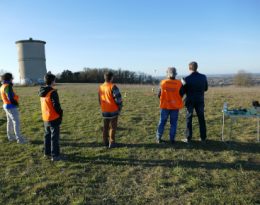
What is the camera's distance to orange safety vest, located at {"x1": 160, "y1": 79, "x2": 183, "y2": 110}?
730 cm

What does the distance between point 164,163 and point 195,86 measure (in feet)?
7.74

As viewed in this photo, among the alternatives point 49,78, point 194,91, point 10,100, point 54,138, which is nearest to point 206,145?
point 194,91

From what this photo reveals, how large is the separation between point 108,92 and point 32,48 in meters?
36.5

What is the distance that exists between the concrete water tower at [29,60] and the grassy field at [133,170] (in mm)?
32722

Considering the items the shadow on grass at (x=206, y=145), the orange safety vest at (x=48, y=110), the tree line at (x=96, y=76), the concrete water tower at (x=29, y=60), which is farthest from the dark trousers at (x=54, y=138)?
the tree line at (x=96, y=76)

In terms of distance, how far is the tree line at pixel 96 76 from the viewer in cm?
5194

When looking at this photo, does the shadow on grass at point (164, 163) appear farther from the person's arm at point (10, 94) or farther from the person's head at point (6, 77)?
the person's head at point (6, 77)

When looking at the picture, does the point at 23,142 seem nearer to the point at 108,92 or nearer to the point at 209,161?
the point at 108,92

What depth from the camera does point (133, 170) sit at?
19.3 feet

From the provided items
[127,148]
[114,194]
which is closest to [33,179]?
[114,194]

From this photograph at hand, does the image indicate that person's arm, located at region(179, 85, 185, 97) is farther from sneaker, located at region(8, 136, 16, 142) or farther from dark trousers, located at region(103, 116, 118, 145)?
sneaker, located at region(8, 136, 16, 142)

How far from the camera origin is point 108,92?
7.07 meters

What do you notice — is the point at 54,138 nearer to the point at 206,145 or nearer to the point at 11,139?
the point at 11,139

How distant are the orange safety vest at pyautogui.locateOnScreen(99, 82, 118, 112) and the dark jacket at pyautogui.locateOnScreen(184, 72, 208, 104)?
1.99 metres
